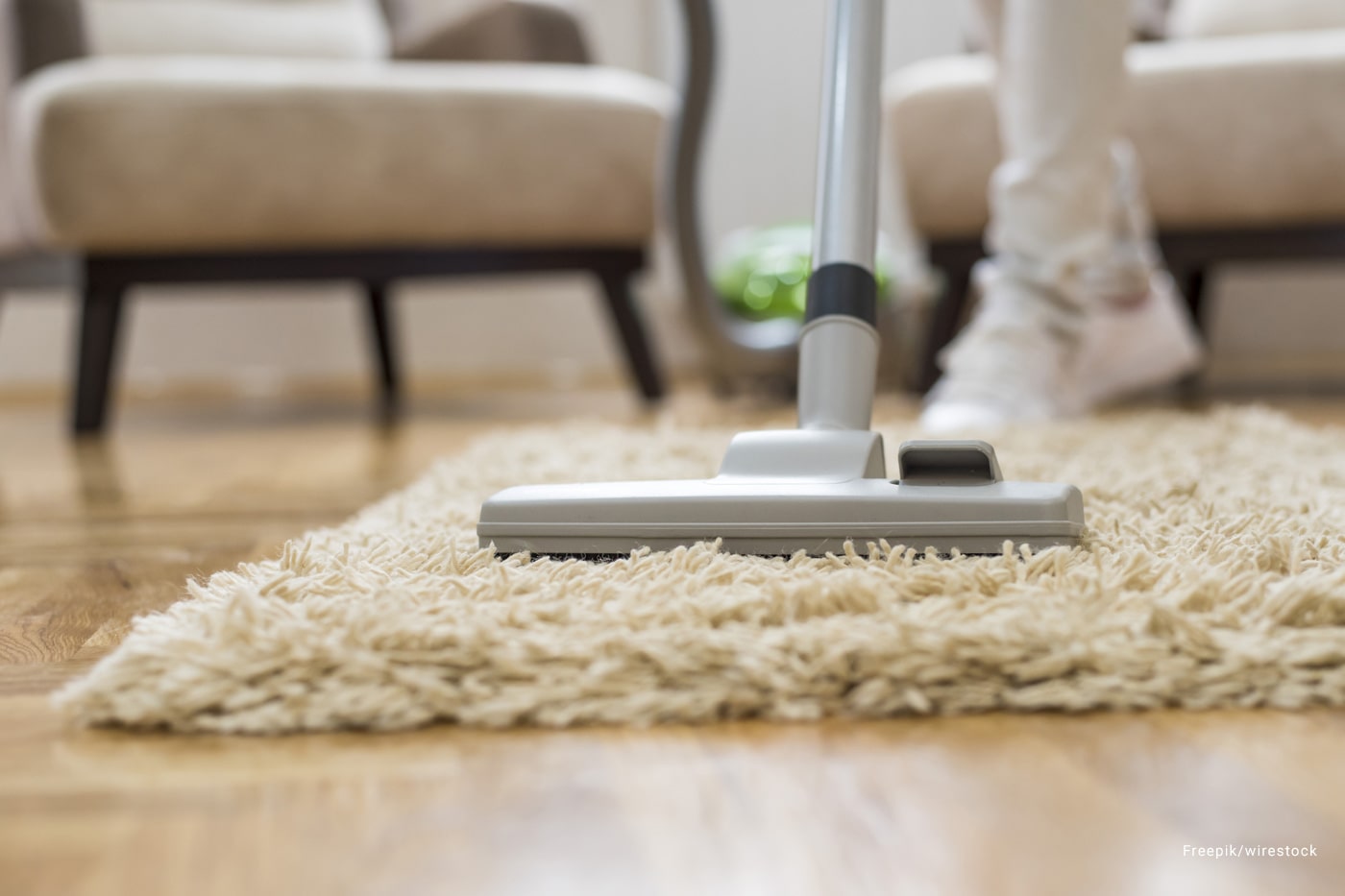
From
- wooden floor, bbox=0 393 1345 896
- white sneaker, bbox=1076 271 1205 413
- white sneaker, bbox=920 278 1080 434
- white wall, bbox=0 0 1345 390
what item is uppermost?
wooden floor, bbox=0 393 1345 896

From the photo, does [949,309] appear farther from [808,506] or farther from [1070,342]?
[808,506]

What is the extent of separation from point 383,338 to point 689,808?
1888mm

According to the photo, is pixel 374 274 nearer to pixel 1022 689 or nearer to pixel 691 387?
pixel 691 387

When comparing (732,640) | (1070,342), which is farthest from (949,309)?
(732,640)

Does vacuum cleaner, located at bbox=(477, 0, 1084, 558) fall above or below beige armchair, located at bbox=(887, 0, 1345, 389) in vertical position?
above

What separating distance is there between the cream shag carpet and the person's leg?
60 centimetres

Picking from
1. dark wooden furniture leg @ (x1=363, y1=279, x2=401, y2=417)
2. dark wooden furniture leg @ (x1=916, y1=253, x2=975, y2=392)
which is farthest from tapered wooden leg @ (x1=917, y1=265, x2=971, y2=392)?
dark wooden furniture leg @ (x1=363, y1=279, x2=401, y2=417)

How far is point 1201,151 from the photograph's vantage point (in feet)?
4.97

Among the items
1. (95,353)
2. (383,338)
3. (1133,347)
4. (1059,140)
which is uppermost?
(1059,140)

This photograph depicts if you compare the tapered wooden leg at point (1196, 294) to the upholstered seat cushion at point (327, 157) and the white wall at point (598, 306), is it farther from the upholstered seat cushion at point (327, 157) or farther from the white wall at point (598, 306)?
the upholstered seat cushion at point (327, 157)

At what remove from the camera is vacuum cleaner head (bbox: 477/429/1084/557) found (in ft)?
1.56

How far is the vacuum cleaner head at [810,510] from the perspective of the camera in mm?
476

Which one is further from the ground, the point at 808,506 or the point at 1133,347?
the point at 808,506

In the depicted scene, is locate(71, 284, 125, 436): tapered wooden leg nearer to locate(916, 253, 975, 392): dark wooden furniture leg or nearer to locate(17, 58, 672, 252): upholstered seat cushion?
locate(17, 58, 672, 252): upholstered seat cushion
